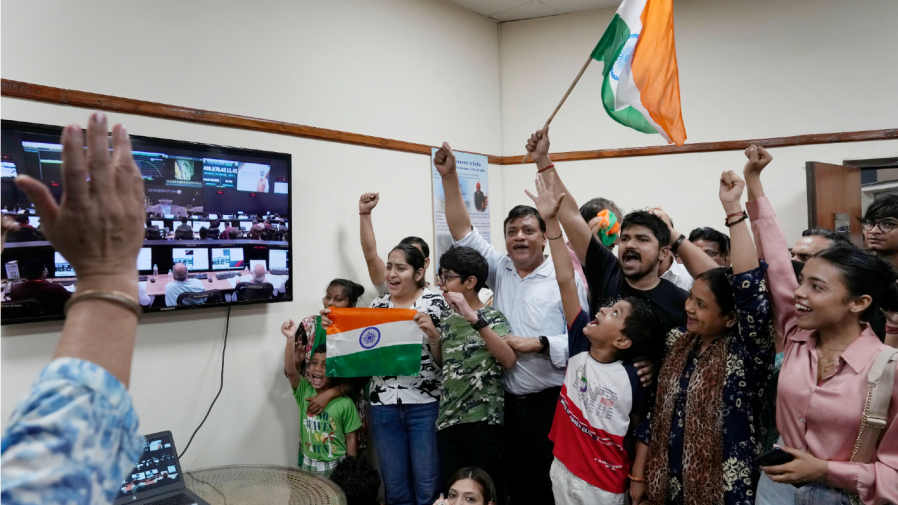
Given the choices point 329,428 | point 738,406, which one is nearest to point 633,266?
point 738,406

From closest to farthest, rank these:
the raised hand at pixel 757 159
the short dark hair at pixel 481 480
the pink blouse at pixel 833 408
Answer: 1. the pink blouse at pixel 833 408
2. the raised hand at pixel 757 159
3. the short dark hair at pixel 481 480

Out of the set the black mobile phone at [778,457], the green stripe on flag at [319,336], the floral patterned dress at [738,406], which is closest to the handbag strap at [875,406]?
the black mobile phone at [778,457]

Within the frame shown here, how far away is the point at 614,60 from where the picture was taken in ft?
8.59

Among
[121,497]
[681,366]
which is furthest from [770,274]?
[121,497]

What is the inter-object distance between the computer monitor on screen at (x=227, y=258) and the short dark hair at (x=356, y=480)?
1.12 m

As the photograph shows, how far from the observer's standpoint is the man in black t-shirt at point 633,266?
2283 millimetres

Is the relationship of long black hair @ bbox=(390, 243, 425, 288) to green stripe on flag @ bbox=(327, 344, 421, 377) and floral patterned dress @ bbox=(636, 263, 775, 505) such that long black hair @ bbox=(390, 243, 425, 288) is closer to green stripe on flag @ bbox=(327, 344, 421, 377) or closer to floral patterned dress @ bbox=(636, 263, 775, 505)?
green stripe on flag @ bbox=(327, 344, 421, 377)

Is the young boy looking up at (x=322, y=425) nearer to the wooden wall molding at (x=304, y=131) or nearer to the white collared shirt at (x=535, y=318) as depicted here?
the white collared shirt at (x=535, y=318)

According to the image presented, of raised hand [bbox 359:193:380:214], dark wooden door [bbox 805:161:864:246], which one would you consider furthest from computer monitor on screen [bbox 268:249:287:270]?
dark wooden door [bbox 805:161:864:246]

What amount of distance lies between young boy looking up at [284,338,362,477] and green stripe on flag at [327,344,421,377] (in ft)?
0.51

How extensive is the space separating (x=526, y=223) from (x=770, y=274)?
1117 millimetres

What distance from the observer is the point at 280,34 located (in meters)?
3.22

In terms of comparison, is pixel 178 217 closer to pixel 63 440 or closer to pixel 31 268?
pixel 31 268

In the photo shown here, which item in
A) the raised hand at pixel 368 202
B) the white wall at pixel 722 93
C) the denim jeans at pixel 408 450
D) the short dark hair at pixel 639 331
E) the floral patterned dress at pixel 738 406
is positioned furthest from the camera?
the white wall at pixel 722 93
